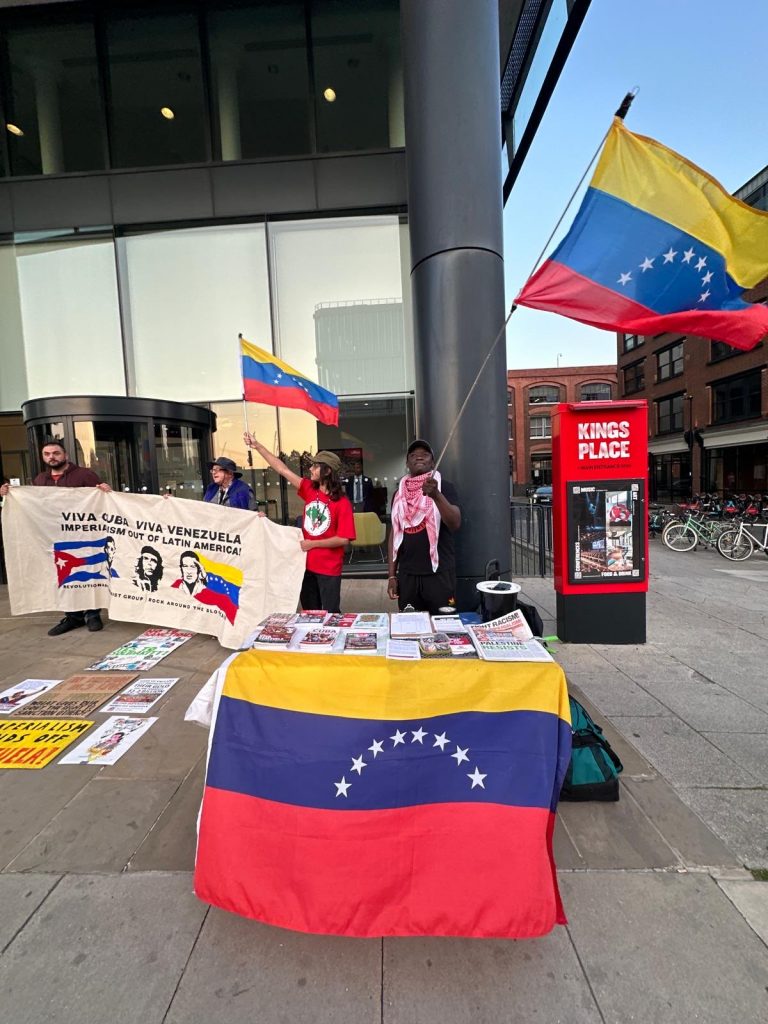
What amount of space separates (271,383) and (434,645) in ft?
13.7

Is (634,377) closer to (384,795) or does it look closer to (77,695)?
(77,695)

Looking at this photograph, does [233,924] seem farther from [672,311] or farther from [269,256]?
[269,256]

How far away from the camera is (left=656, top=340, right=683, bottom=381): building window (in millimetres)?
31219

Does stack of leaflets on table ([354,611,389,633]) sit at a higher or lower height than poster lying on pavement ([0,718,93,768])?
higher

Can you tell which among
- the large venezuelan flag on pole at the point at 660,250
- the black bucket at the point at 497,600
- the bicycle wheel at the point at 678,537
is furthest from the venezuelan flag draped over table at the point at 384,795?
the bicycle wheel at the point at 678,537

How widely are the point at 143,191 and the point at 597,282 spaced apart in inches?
386

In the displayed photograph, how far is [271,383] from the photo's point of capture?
5.43 meters

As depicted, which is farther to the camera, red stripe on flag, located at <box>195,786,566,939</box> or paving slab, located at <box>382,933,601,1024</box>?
red stripe on flag, located at <box>195,786,566,939</box>

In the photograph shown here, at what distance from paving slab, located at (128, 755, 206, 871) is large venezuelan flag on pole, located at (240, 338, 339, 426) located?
388 centimetres

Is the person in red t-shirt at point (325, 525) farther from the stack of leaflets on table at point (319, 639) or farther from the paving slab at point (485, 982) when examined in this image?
the paving slab at point (485, 982)

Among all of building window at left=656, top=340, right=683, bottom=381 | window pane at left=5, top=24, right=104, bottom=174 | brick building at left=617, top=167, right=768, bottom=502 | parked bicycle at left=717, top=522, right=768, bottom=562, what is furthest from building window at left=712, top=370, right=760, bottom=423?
window pane at left=5, top=24, right=104, bottom=174

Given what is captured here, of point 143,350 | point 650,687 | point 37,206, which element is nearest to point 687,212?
point 650,687

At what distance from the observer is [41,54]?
899 cm

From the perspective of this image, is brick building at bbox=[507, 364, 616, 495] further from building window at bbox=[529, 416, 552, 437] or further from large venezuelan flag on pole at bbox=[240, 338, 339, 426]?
large venezuelan flag on pole at bbox=[240, 338, 339, 426]
